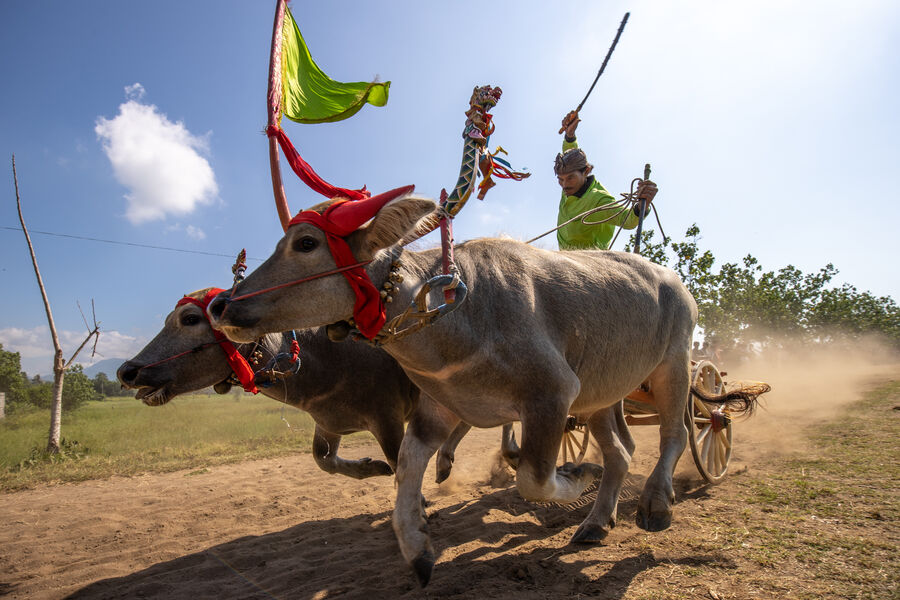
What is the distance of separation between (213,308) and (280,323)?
0.98 feet

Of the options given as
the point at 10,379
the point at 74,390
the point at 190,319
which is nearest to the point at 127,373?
the point at 190,319

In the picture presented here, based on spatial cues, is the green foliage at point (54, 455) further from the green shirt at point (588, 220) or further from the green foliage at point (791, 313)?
the green foliage at point (791, 313)

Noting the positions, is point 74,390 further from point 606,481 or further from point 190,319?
point 606,481

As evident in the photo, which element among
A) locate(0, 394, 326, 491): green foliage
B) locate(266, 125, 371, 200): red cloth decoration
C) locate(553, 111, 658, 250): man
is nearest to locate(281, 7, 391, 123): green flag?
locate(266, 125, 371, 200): red cloth decoration

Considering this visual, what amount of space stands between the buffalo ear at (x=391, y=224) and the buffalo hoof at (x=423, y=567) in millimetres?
1743

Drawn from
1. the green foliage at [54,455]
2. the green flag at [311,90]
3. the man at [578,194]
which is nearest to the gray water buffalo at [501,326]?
the green flag at [311,90]

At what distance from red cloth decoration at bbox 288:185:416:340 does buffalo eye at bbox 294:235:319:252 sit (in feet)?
0.23

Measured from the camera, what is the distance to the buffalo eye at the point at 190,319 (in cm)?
350

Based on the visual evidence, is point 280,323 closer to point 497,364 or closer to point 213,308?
point 213,308

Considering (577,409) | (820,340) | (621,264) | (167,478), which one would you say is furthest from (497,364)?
(820,340)

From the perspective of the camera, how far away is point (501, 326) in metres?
2.56

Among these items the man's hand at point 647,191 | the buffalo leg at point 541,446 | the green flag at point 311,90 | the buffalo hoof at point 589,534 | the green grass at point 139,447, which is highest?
the green flag at point 311,90

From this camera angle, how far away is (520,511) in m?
4.70

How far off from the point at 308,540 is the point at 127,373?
209 centimetres
